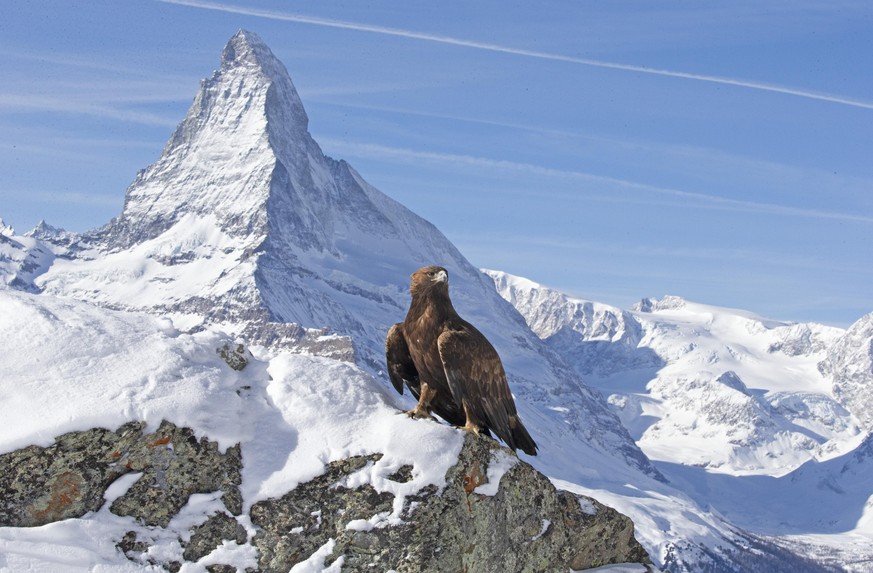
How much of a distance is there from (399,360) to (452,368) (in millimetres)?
1981

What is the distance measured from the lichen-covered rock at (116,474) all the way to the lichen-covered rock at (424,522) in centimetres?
90

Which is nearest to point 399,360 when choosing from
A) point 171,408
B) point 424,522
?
point 424,522

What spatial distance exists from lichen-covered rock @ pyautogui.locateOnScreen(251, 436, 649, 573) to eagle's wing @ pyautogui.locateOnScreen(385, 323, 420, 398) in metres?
2.74

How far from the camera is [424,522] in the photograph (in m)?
15.2

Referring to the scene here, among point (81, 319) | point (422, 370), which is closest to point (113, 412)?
point (81, 319)

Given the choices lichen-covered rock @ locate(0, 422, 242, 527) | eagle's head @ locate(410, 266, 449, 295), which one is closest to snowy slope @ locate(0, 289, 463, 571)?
lichen-covered rock @ locate(0, 422, 242, 527)

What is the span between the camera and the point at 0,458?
14562mm

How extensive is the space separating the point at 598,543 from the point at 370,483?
183 inches

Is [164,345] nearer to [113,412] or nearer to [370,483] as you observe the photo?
[113,412]

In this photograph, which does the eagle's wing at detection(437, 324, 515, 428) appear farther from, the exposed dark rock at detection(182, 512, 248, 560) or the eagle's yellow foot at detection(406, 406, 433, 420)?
the exposed dark rock at detection(182, 512, 248, 560)

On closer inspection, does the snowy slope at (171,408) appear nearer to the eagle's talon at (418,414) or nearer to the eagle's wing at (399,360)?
the eagle's talon at (418,414)

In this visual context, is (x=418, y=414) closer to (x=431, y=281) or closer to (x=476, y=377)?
(x=476, y=377)

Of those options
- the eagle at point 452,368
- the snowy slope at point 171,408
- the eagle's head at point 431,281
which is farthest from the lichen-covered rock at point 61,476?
the eagle's head at point 431,281

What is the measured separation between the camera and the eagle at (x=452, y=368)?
17009 mm
